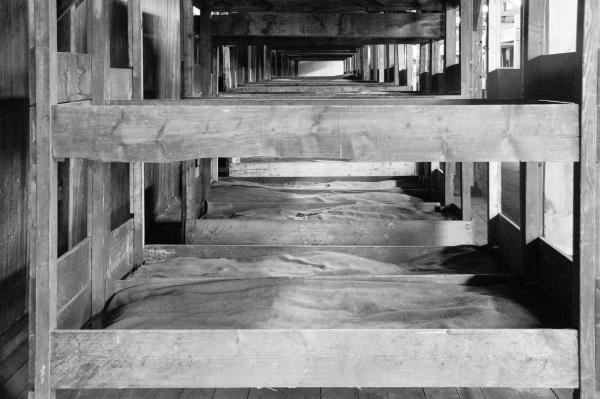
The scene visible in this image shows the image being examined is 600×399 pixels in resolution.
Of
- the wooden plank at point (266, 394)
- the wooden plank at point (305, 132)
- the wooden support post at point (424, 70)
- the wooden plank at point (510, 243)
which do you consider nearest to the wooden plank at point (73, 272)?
the wooden plank at point (305, 132)

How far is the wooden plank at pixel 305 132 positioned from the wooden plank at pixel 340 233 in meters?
2.12

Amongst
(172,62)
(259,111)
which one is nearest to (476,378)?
(259,111)

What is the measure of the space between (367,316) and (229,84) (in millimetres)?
7525

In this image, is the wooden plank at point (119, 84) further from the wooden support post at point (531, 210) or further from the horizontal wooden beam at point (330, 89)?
the horizontal wooden beam at point (330, 89)

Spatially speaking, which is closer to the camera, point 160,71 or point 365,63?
point 160,71

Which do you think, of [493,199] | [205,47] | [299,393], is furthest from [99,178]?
[205,47]

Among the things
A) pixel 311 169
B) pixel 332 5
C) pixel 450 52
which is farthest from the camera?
pixel 311 169

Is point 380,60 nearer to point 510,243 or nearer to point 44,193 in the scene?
point 510,243

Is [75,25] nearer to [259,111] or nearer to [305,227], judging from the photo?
[305,227]

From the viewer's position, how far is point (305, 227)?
4.27 meters

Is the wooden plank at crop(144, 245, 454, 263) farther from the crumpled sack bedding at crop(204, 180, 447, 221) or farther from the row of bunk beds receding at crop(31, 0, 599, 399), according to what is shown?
the crumpled sack bedding at crop(204, 180, 447, 221)

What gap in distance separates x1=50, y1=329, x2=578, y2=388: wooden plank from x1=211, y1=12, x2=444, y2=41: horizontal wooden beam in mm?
3932

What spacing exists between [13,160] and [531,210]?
224 centimetres

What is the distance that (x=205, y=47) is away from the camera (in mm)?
5617
